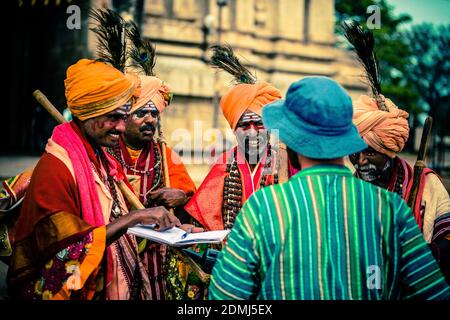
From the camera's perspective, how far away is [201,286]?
402 cm

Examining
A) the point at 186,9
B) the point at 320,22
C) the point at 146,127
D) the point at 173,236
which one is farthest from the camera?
the point at 320,22

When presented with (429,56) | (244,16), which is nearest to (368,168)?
(244,16)

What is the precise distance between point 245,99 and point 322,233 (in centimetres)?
204

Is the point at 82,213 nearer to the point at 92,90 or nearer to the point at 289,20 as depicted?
the point at 92,90

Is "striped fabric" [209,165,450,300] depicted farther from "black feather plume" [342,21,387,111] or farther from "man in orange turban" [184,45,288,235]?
"black feather plume" [342,21,387,111]

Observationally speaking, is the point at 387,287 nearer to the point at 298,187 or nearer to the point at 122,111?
the point at 298,187

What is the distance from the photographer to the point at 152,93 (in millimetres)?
4379

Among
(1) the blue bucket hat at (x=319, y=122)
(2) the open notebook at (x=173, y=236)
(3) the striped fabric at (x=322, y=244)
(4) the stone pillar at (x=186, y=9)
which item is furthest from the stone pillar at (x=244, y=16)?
(3) the striped fabric at (x=322, y=244)

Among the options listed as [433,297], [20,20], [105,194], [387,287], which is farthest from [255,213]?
[20,20]

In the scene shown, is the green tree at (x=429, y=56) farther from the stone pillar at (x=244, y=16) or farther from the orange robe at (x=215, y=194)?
the orange robe at (x=215, y=194)

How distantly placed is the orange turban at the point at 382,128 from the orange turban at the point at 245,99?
607 mm

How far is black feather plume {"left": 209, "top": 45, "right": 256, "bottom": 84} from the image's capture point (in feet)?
14.5

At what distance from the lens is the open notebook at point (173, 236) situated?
309cm
